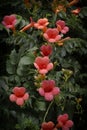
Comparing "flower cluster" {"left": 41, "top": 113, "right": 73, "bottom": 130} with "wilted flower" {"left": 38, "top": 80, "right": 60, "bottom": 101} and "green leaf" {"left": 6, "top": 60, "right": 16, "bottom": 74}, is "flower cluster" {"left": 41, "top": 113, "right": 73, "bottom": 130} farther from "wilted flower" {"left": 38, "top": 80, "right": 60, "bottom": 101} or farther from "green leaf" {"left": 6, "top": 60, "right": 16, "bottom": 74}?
"green leaf" {"left": 6, "top": 60, "right": 16, "bottom": 74}

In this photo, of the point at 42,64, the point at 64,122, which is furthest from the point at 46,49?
the point at 64,122

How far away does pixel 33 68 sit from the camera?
3.35 m

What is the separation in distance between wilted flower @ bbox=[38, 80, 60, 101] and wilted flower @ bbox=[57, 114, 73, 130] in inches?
8.5

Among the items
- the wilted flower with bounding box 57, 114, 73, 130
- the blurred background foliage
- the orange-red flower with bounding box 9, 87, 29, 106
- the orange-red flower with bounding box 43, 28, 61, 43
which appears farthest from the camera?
the orange-red flower with bounding box 43, 28, 61, 43

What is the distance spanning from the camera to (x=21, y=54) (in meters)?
3.33

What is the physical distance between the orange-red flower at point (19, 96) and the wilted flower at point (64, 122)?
1.17 ft

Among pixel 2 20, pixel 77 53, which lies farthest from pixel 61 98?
pixel 2 20

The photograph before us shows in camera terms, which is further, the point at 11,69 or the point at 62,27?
the point at 62,27

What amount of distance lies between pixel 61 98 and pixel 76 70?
0.38 metres

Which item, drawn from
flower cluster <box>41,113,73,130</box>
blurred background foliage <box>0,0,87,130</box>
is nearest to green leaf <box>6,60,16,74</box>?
blurred background foliage <box>0,0,87,130</box>

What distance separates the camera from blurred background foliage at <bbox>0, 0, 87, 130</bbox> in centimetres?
318

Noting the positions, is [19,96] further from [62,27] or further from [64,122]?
[62,27]

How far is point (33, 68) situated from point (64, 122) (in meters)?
0.59

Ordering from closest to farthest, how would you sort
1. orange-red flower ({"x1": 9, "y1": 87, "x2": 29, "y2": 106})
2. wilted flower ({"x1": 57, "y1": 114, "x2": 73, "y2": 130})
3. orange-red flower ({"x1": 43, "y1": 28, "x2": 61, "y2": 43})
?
1. orange-red flower ({"x1": 9, "y1": 87, "x2": 29, "y2": 106})
2. wilted flower ({"x1": 57, "y1": 114, "x2": 73, "y2": 130})
3. orange-red flower ({"x1": 43, "y1": 28, "x2": 61, "y2": 43})
